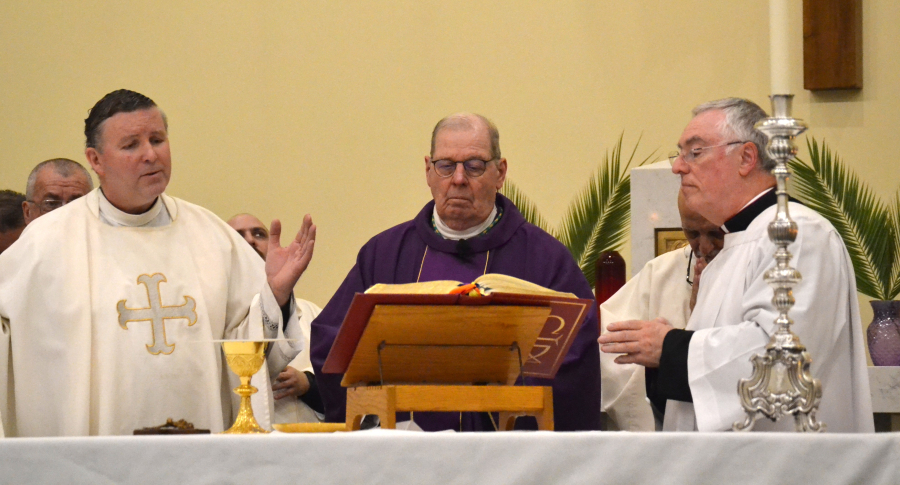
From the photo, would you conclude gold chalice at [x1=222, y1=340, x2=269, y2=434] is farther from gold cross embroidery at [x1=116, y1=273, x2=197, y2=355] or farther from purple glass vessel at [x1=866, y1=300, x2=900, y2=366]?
purple glass vessel at [x1=866, y1=300, x2=900, y2=366]

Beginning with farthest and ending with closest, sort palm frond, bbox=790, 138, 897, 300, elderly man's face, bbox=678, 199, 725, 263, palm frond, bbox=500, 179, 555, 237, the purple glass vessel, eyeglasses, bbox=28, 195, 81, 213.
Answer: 1. palm frond, bbox=500, 179, 555, 237
2. palm frond, bbox=790, 138, 897, 300
3. eyeglasses, bbox=28, 195, 81, 213
4. the purple glass vessel
5. elderly man's face, bbox=678, 199, 725, 263

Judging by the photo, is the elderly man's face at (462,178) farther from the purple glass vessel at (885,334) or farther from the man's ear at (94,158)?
the purple glass vessel at (885,334)

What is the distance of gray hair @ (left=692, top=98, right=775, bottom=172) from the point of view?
3428 millimetres

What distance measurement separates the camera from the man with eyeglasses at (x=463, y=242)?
4.13 meters

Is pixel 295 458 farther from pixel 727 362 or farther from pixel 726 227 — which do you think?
pixel 726 227

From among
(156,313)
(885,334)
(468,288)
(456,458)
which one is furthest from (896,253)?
(456,458)

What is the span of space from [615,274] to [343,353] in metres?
3.15

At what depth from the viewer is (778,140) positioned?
2465 millimetres

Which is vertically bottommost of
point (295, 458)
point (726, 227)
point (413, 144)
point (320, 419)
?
point (320, 419)

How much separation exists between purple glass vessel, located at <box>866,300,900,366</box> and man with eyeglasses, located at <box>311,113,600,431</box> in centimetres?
205

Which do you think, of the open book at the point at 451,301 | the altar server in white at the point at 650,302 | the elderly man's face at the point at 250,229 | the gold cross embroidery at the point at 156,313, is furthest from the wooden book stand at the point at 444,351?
the elderly man's face at the point at 250,229

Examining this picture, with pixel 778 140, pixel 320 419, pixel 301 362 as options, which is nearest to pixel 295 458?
pixel 778 140

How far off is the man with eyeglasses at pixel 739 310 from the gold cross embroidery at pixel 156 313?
1.78 m

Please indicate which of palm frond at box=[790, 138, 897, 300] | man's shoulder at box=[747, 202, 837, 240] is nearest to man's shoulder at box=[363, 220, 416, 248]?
man's shoulder at box=[747, 202, 837, 240]
